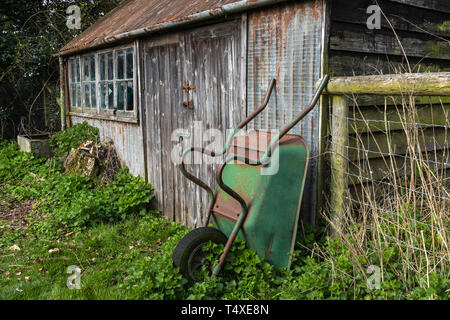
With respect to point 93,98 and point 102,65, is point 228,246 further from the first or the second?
point 93,98

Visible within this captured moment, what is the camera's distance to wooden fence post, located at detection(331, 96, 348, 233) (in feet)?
10.1

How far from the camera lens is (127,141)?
645cm

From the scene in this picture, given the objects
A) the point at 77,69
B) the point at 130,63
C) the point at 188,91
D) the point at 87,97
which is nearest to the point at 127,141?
the point at 130,63

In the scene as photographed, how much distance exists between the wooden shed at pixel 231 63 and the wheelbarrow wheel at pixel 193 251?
91 cm

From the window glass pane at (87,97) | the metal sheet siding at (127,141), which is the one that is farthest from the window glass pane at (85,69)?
the metal sheet siding at (127,141)

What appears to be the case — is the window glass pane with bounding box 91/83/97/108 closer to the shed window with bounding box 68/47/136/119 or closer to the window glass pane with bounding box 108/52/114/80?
the shed window with bounding box 68/47/136/119

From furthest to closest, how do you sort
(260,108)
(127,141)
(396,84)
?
(127,141) < (260,108) < (396,84)

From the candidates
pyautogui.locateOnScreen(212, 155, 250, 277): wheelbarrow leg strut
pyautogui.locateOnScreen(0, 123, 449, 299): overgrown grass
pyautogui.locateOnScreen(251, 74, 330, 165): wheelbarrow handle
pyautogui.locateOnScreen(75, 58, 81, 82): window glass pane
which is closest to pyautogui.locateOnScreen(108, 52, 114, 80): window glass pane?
pyautogui.locateOnScreen(0, 123, 449, 299): overgrown grass

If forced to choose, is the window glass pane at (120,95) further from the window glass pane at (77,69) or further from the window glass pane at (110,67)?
the window glass pane at (77,69)

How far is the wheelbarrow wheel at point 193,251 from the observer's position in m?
2.96

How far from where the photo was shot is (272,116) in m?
3.65

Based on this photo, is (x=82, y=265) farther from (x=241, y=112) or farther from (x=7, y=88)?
(x=7, y=88)

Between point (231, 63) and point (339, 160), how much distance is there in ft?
5.30

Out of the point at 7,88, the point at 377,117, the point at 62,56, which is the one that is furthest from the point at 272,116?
the point at 7,88
